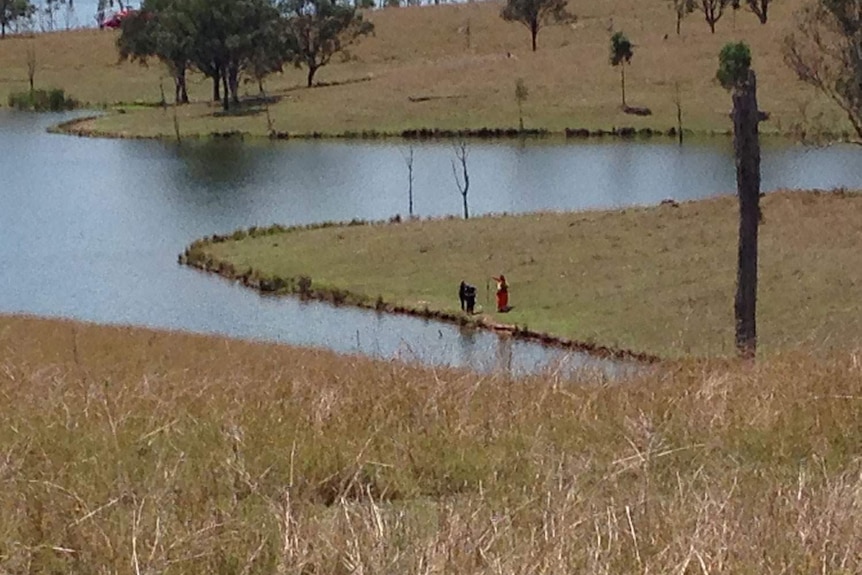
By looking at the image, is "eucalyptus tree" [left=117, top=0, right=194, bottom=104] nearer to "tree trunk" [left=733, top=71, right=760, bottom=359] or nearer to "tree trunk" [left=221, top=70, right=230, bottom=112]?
"tree trunk" [left=221, top=70, right=230, bottom=112]

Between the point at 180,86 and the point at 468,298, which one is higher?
the point at 180,86

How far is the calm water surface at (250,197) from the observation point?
113ft

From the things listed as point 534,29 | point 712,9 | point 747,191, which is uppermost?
point 712,9

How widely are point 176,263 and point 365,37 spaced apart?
88.1 meters

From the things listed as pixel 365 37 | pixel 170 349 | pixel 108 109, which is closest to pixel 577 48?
pixel 365 37

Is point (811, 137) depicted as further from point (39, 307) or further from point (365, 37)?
point (365, 37)

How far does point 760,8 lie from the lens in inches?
4400

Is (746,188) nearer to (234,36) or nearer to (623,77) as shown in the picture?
(623,77)

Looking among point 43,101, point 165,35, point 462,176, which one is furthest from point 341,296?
point 43,101

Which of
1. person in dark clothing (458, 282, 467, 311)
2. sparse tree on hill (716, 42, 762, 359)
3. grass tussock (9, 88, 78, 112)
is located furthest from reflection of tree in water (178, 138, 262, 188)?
sparse tree on hill (716, 42, 762, 359)

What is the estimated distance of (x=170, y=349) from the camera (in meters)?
20.7

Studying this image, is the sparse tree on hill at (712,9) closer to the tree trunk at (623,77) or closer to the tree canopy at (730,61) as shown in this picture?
the tree trunk at (623,77)

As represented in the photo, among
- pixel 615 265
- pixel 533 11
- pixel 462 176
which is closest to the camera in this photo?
pixel 615 265

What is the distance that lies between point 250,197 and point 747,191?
149ft
